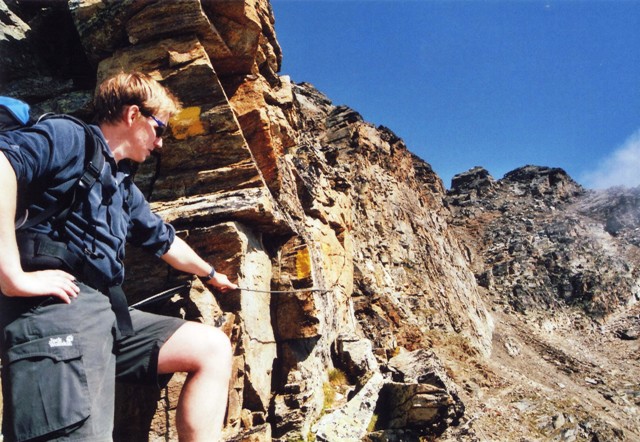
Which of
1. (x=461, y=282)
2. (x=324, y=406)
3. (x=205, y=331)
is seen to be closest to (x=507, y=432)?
(x=324, y=406)

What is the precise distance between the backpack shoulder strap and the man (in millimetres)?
40

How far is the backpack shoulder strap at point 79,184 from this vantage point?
2.68 metres

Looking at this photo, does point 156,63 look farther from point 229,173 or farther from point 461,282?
point 461,282

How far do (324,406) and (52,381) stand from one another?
19.7ft

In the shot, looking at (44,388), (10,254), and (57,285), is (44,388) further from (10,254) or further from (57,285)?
(10,254)

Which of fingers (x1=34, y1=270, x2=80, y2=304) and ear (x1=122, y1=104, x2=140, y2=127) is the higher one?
ear (x1=122, y1=104, x2=140, y2=127)

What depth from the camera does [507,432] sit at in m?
16.9

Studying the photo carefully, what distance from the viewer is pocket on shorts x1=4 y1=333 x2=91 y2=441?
7.72ft

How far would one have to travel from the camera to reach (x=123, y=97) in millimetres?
3301

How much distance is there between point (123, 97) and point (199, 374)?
215 centimetres

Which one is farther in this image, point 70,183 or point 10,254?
point 70,183

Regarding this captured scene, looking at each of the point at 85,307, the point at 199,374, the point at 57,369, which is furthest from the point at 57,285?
the point at 199,374

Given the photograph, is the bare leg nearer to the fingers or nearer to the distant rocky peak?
the fingers

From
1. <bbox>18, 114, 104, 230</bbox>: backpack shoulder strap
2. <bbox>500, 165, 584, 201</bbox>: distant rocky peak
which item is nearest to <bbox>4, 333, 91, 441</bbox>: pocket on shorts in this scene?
<bbox>18, 114, 104, 230</bbox>: backpack shoulder strap
